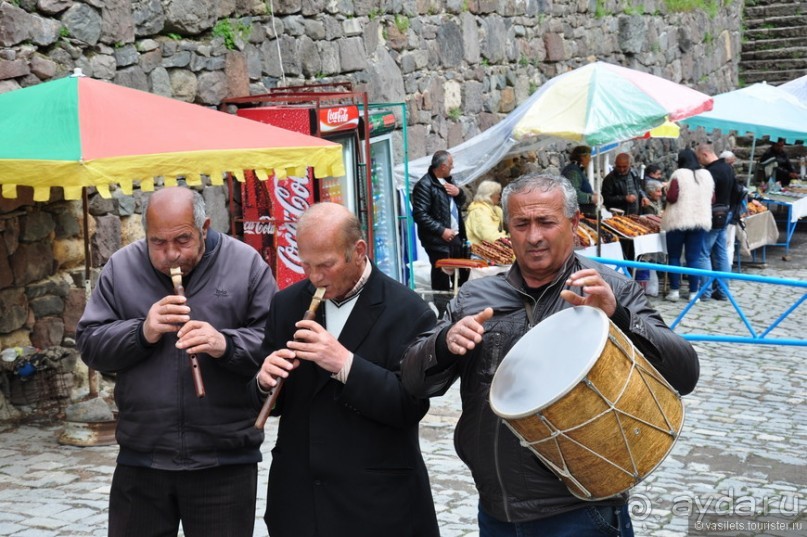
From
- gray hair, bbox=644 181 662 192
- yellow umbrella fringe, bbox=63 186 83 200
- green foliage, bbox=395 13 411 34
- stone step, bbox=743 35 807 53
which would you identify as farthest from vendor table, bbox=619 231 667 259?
stone step, bbox=743 35 807 53

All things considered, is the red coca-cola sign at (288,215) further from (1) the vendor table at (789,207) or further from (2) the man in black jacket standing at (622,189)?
(1) the vendor table at (789,207)

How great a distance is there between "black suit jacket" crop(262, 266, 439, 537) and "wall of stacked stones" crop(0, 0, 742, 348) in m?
3.73

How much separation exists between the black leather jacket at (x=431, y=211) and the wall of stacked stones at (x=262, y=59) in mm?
1163

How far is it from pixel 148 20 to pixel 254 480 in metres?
4.89

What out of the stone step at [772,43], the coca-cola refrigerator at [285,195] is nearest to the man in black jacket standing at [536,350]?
the coca-cola refrigerator at [285,195]

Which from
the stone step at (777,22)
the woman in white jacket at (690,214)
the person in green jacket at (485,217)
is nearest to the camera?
the person in green jacket at (485,217)

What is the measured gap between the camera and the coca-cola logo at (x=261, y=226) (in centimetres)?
802

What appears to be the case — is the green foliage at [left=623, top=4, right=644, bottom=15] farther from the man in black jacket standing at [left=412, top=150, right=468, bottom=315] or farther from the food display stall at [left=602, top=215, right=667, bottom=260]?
the man in black jacket standing at [left=412, top=150, right=468, bottom=315]

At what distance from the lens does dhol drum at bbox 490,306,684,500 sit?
2545 mm

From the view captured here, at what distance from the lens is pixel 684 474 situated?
221 inches

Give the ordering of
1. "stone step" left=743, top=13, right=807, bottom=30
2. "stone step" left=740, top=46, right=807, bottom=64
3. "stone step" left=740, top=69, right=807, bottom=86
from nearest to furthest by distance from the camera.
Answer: "stone step" left=740, top=69, right=807, bottom=86 < "stone step" left=740, top=46, right=807, bottom=64 < "stone step" left=743, top=13, right=807, bottom=30

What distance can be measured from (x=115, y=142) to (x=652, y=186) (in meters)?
10.1

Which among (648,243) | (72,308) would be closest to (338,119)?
(72,308)

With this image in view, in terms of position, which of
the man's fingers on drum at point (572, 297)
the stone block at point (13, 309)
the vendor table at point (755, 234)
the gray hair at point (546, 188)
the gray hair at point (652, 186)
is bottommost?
the vendor table at point (755, 234)
